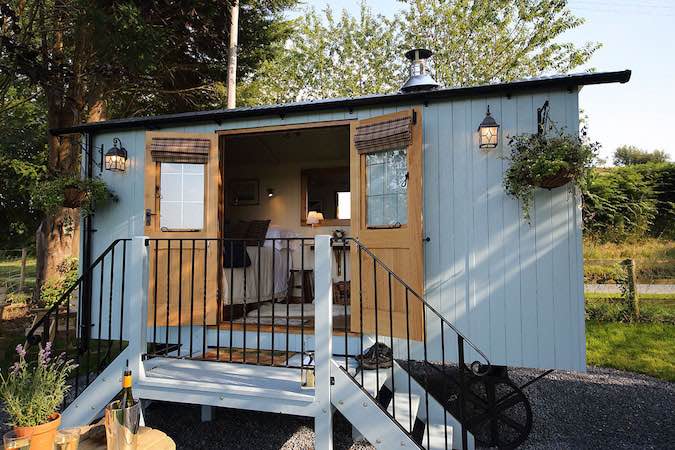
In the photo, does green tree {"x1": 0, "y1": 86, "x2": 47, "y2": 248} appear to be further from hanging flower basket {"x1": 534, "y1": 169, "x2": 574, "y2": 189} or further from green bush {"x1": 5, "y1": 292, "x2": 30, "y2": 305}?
hanging flower basket {"x1": 534, "y1": 169, "x2": 574, "y2": 189}

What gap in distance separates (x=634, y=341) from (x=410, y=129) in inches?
228

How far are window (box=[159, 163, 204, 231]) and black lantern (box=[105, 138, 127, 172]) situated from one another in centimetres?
50

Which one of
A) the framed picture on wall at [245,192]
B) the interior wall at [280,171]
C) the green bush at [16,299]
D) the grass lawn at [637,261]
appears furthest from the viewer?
the green bush at [16,299]

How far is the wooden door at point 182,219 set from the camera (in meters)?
4.07

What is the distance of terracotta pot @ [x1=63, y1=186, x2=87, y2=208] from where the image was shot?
4109 mm

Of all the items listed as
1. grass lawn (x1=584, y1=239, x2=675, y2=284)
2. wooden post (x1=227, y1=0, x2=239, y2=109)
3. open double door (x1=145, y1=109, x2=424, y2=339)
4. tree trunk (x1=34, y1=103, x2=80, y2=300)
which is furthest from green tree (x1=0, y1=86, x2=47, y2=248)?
grass lawn (x1=584, y1=239, x2=675, y2=284)

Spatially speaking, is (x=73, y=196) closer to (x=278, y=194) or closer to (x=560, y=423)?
(x=278, y=194)

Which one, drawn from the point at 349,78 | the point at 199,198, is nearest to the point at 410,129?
the point at 199,198

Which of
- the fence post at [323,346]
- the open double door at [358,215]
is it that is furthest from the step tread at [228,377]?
the open double door at [358,215]

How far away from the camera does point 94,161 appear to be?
Result: 4547mm

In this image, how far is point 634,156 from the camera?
69.1ft

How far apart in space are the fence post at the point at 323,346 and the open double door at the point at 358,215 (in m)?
0.39

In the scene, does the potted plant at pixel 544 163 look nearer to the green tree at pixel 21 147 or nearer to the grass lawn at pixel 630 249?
the grass lawn at pixel 630 249

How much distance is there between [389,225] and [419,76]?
1.88 metres
